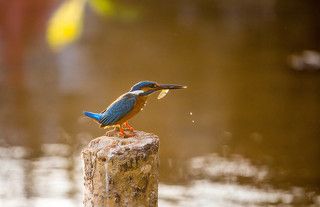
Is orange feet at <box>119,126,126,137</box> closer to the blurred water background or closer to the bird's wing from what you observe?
the bird's wing

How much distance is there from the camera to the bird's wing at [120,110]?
8.70 feet

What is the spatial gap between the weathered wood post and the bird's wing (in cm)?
19

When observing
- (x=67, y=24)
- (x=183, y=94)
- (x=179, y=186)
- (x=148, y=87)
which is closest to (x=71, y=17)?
(x=67, y=24)

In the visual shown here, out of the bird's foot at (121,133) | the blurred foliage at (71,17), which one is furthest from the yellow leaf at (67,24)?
the bird's foot at (121,133)

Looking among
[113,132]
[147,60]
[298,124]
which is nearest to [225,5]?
[147,60]

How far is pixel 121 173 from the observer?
2375 mm

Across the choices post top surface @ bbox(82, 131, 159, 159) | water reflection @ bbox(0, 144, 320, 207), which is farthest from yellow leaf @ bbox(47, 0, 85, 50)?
water reflection @ bbox(0, 144, 320, 207)

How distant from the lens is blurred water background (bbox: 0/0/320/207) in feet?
22.4

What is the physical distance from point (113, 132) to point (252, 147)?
5.43 m

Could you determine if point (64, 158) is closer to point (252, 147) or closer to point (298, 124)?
point (252, 147)

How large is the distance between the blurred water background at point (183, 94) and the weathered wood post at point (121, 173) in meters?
0.60

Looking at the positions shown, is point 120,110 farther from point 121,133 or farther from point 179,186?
point 179,186

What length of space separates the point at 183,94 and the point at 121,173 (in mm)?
7919

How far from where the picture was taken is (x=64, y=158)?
7512mm
